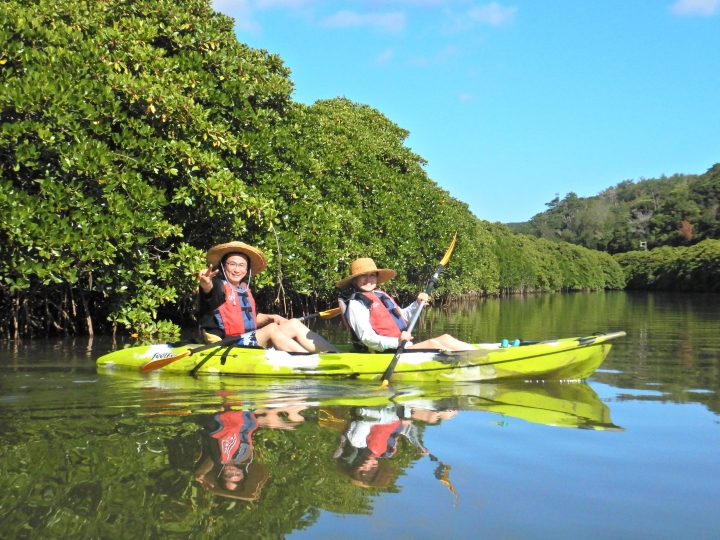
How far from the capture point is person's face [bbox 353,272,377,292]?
26.4 feet

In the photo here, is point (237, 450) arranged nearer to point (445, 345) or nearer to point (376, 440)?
point (376, 440)

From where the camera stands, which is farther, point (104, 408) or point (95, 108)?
point (95, 108)

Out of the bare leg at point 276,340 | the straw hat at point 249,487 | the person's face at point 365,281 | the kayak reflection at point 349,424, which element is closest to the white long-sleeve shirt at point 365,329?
the person's face at point 365,281

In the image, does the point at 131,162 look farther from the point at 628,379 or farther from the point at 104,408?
the point at 628,379

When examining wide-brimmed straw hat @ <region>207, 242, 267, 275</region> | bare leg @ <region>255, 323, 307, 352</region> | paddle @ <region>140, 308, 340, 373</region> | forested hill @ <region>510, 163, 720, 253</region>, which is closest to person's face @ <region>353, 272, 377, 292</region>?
bare leg @ <region>255, 323, 307, 352</region>

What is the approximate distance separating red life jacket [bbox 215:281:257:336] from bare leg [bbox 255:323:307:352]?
0.19 meters

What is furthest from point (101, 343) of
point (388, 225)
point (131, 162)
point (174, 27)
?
point (388, 225)

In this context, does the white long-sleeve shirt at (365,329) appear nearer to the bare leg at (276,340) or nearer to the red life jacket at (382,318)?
the red life jacket at (382,318)

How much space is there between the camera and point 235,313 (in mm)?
8383

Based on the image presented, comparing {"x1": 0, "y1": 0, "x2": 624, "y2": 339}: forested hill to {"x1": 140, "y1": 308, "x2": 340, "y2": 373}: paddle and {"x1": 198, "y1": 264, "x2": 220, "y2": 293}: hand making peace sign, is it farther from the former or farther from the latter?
{"x1": 198, "y1": 264, "x2": 220, "y2": 293}: hand making peace sign

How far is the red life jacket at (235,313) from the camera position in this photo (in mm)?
8305

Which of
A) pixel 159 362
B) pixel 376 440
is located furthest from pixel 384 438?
pixel 159 362

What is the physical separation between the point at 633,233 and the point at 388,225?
261ft

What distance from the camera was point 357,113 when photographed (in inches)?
1139
